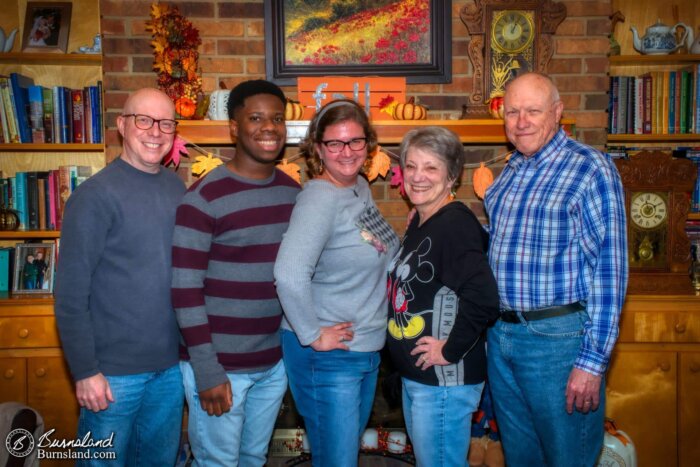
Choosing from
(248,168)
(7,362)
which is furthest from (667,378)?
(7,362)

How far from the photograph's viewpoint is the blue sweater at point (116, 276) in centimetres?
168

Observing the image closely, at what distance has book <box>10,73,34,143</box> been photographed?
2.90 meters

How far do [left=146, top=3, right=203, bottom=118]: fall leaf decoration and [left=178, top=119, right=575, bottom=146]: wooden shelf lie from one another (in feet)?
0.32

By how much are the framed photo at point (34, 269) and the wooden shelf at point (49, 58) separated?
1.04 metres

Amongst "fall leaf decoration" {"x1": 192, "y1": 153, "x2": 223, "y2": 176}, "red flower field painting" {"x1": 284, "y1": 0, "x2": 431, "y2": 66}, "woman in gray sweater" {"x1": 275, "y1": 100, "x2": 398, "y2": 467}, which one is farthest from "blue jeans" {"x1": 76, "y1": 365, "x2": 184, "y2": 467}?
"red flower field painting" {"x1": 284, "y1": 0, "x2": 431, "y2": 66}

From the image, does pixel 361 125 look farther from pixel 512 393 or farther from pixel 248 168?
pixel 512 393

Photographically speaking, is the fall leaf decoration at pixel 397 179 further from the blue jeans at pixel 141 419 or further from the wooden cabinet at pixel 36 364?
the wooden cabinet at pixel 36 364

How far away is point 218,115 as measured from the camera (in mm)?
2604

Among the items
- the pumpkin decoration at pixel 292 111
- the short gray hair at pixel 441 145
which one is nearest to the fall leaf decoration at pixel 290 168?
the pumpkin decoration at pixel 292 111

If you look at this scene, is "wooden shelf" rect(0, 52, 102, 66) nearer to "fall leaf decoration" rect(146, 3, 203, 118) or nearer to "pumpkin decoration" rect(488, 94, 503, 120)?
"fall leaf decoration" rect(146, 3, 203, 118)

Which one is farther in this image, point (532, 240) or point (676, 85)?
point (676, 85)

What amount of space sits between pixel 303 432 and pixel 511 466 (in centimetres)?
123

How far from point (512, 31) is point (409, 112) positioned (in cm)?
70

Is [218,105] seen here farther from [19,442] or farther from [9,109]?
[19,442]
